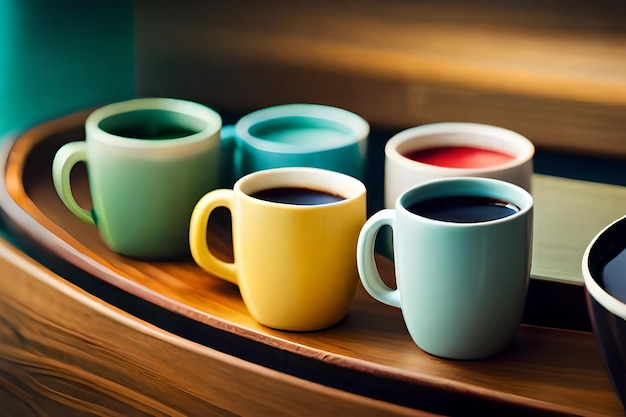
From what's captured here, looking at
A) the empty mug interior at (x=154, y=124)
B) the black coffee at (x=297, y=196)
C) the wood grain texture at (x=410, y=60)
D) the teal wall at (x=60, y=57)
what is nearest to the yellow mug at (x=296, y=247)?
the black coffee at (x=297, y=196)

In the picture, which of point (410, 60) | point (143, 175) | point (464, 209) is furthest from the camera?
point (410, 60)

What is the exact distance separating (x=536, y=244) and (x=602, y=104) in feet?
0.47

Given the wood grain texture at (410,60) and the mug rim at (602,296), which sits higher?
the wood grain texture at (410,60)

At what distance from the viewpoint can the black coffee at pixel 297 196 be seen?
589mm

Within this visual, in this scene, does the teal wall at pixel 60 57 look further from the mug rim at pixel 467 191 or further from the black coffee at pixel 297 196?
the mug rim at pixel 467 191

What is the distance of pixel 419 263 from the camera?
502 millimetres

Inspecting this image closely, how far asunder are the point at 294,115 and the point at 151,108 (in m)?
0.13

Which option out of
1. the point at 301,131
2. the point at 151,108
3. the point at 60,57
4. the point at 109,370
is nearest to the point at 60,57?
the point at 60,57

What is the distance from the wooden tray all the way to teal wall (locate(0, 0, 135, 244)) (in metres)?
0.13

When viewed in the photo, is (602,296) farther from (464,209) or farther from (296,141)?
(296,141)

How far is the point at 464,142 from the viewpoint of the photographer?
2.21 ft

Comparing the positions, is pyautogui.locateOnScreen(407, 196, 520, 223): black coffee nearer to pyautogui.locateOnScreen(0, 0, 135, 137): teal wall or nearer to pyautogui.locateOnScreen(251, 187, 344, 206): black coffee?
pyautogui.locateOnScreen(251, 187, 344, 206): black coffee

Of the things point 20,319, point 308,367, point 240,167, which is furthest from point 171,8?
point 308,367

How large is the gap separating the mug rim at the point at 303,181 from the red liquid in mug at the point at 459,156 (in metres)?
0.08
